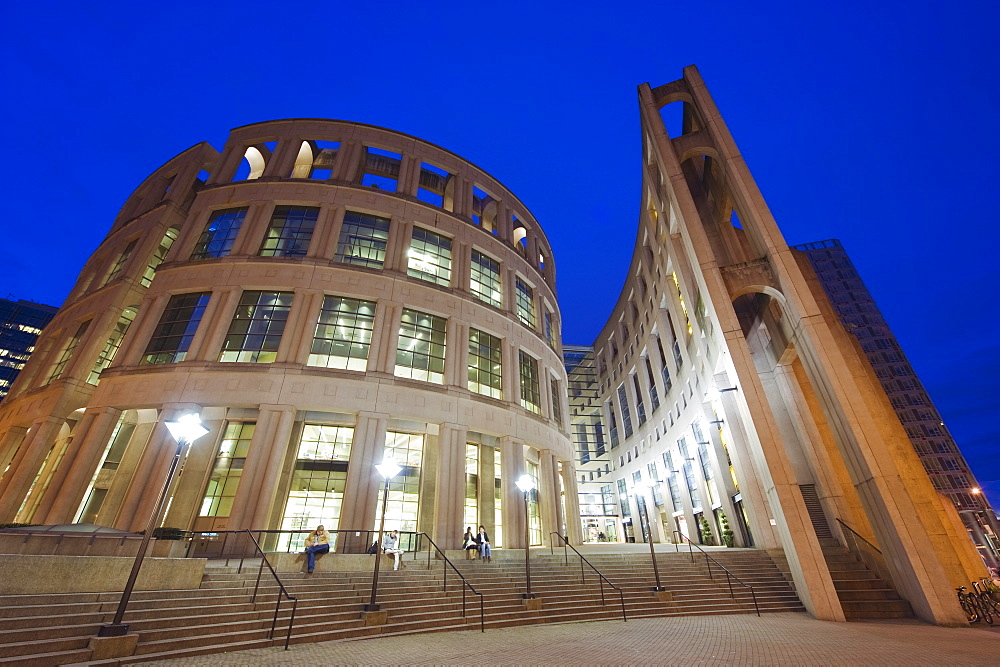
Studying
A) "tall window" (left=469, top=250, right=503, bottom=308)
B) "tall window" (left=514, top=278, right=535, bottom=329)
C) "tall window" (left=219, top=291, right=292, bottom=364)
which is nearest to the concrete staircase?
"tall window" (left=219, top=291, right=292, bottom=364)

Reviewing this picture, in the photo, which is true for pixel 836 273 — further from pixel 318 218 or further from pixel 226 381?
pixel 226 381

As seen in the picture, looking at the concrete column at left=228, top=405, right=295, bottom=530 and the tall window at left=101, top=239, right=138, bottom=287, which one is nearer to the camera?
the concrete column at left=228, top=405, right=295, bottom=530

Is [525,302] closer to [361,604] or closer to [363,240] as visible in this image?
[363,240]

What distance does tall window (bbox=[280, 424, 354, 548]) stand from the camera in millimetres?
17844

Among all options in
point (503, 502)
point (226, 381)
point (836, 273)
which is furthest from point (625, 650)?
point (836, 273)

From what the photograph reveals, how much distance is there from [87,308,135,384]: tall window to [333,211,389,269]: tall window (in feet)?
40.4

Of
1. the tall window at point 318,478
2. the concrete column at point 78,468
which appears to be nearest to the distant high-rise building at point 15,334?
the concrete column at point 78,468

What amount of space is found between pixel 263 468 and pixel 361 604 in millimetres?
8740

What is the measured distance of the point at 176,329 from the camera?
21.2 m

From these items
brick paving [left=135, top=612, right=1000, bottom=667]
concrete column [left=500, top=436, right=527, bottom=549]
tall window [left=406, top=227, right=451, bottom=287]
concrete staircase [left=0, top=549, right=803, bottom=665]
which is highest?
tall window [left=406, top=227, right=451, bottom=287]

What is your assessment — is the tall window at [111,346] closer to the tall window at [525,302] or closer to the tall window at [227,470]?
the tall window at [227,470]

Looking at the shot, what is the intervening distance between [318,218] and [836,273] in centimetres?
8170

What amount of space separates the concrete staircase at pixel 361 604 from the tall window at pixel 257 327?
10.8 metres

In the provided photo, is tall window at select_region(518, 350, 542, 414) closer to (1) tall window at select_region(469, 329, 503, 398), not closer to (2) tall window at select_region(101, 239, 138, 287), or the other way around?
(1) tall window at select_region(469, 329, 503, 398)
